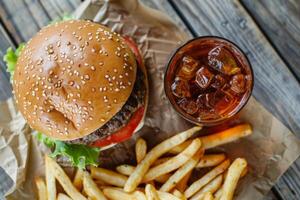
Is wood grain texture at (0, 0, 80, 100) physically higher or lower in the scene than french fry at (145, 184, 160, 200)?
higher

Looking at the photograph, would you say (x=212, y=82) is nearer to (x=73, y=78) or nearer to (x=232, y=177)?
(x=232, y=177)

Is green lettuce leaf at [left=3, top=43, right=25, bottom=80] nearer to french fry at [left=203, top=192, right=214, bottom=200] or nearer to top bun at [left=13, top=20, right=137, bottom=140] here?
top bun at [left=13, top=20, right=137, bottom=140]

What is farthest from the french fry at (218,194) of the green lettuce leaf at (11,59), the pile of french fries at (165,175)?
the green lettuce leaf at (11,59)

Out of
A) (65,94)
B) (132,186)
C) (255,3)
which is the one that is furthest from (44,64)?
(255,3)

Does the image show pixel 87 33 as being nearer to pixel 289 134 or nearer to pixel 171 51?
pixel 171 51

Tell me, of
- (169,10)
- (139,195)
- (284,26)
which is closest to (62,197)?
(139,195)

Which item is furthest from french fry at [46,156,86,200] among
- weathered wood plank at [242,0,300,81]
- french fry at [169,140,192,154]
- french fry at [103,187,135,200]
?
weathered wood plank at [242,0,300,81]

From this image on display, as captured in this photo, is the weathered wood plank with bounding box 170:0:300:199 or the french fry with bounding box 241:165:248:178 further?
the weathered wood plank with bounding box 170:0:300:199
